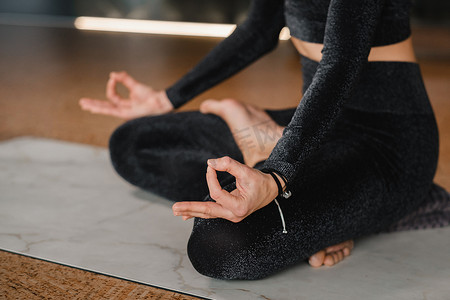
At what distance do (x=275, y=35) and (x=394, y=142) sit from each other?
0.49 m

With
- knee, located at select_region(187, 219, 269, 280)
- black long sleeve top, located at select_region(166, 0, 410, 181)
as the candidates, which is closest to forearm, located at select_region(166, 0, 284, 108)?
black long sleeve top, located at select_region(166, 0, 410, 181)

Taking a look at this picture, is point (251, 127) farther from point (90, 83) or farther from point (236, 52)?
point (90, 83)

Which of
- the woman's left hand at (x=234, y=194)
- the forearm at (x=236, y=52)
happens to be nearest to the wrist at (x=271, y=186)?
the woman's left hand at (x=234, y=194)

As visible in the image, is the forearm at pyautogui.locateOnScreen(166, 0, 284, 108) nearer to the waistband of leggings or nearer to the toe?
the waistband of leggings

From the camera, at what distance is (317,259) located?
121 centimetres

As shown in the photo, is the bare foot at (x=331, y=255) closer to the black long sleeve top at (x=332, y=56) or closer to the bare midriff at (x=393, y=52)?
the black long sleeve top at (x=332, y=56)

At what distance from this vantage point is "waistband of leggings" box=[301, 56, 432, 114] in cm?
126

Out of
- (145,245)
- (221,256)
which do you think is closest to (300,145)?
(221,256)

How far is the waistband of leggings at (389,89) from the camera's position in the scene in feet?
4.14

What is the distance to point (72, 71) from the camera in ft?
12.4

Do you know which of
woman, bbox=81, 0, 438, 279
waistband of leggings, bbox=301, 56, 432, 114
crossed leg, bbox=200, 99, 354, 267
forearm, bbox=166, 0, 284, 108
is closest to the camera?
woman, bbox=81, 0, 438, 279

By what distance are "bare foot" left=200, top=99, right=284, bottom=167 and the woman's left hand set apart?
427 mm

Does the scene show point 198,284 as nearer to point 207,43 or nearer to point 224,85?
point 224,85

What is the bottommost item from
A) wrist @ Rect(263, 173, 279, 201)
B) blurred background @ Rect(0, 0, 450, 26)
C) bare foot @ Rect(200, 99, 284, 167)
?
blurred background @ Rect(0, 0, 450, 26)
